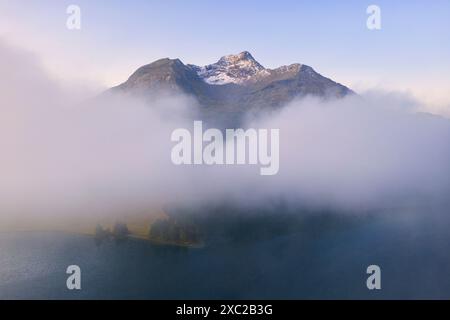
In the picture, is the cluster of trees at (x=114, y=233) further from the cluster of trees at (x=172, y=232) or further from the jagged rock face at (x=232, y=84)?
the jagged rock face at (x=232, y=84)

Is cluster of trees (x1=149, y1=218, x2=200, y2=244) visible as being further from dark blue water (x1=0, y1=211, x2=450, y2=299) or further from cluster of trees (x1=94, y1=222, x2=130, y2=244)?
cluster of trees (x1=94, y1=222, x2=130, y2=244)

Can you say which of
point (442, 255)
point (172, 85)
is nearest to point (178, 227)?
point (442, 255)

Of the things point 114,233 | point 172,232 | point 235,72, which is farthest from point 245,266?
point 235,72

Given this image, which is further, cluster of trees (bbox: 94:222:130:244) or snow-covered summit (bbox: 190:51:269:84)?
snow-covered summit (bbox: 190:51:269:84)

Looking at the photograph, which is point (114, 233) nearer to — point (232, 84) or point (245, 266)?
point (245, 266)

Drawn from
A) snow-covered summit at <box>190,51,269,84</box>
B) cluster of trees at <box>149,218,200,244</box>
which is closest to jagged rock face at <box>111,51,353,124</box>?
snow-covered summit at <box>190,51,269,84</box>

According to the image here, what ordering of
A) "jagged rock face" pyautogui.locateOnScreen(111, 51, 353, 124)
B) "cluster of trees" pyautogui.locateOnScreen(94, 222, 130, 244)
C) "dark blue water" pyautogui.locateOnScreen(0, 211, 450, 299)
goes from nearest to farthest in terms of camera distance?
"dark blue water" pyautogui.locateOnScreen(0, 211, 450, 299)
"cluster of trees" pyautogui.locateOnScreen(94, 222, 130, 244)
"jagged rock face" pyautogui.locateOnScreen(111, 51, 353, 124)

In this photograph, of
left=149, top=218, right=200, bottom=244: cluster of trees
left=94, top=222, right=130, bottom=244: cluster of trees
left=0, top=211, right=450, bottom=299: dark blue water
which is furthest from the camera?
left=149, top=218, right=200, bottom=244: cluster of trees
